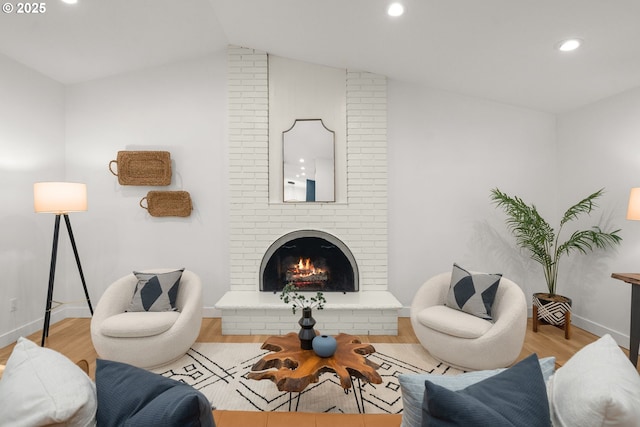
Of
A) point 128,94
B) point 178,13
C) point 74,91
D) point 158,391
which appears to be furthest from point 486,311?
point 74,91

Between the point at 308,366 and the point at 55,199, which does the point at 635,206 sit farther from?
the point at 55,199

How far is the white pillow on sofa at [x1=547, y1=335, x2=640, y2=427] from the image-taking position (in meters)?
0.87

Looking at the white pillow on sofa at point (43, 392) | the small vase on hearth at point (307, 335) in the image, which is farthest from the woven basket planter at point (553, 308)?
the white pillow on sofa at point (43, 392)

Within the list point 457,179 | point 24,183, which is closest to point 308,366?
point 457,179

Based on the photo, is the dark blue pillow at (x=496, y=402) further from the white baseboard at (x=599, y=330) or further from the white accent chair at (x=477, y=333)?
Result: the white baseboard at (x=599, y=330)

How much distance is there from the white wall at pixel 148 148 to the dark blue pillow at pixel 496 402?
132 inches

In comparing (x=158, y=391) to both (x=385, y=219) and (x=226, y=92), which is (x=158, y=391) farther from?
(x=226, y=92)

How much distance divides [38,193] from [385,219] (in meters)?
3.41

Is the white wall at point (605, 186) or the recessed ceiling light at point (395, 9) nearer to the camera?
the recessed ceiling light at point (395, 9)

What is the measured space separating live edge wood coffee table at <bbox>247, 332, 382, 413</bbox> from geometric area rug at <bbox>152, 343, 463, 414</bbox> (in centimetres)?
14

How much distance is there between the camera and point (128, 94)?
390 cm

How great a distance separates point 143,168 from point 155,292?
1605mm

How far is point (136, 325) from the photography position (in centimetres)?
257

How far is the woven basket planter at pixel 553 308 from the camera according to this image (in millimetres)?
3223
